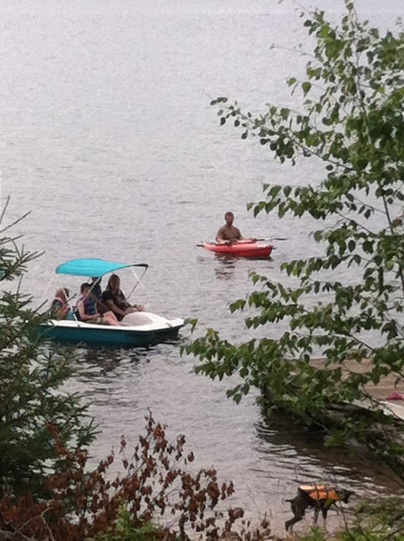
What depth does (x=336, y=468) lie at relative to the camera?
1772cm

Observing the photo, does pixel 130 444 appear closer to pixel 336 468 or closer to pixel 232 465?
pixel 232 465

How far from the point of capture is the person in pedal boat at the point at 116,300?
2542 centimetres

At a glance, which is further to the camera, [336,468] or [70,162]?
[70,162]

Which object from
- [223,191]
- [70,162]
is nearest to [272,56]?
[70,162]

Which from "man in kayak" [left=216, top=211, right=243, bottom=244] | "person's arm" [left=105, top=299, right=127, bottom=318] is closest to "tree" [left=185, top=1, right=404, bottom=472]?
"person's arm" [left=105, top=299, right=127, bottom=318]

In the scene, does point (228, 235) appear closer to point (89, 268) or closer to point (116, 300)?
point (89, 268)

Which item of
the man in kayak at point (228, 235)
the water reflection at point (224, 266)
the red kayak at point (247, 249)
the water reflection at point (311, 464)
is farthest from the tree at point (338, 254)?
the man in kayak at point (228, 235)

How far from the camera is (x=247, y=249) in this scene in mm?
34406

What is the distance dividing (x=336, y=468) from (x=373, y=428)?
9303mm

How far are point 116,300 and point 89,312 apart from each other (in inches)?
28.0

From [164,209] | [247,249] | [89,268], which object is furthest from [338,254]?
[164,209]

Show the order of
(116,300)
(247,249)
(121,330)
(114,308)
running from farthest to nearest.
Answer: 1. (247,249)
2. (116,300)
3. (114,308)
4. (121,330)

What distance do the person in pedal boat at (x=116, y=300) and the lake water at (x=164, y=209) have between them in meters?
1.13

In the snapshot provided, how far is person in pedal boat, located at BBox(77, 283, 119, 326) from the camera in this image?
25062 mm
